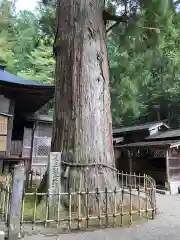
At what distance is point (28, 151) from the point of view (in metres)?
12.6

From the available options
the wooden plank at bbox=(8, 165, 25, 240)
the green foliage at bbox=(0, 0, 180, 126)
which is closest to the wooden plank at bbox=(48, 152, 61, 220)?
the wooden plank at bbox=(8, 165, 25, 240)

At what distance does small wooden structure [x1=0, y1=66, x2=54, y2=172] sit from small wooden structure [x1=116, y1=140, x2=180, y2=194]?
6.35m

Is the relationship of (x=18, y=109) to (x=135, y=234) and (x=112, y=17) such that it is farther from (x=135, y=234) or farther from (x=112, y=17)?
(x=135, y=234)

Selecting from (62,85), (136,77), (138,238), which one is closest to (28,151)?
(136,77)

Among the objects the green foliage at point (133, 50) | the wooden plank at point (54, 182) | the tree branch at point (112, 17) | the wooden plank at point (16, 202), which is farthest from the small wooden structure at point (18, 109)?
the wooden plank at point (16, 202)

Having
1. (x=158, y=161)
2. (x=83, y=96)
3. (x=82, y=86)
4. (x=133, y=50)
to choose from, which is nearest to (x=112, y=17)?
(x=82, y=86)

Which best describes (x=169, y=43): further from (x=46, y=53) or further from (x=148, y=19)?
(x=46, y=53)

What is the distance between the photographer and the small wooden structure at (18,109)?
29.2 feet

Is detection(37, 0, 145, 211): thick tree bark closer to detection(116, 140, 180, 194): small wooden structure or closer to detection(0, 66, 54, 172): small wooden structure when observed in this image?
detection(0, 66, 54, 172): small wooden structure

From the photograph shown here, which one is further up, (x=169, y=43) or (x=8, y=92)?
(x=169, y=43)

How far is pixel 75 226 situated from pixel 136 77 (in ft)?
27.3

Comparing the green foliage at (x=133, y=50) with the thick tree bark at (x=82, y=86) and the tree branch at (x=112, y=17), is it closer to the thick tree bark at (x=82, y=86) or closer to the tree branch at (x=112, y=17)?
the tree branch at (x=112, y=17)

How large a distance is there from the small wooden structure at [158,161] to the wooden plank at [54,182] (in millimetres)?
9956

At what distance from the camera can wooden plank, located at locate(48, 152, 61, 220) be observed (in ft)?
16.1
